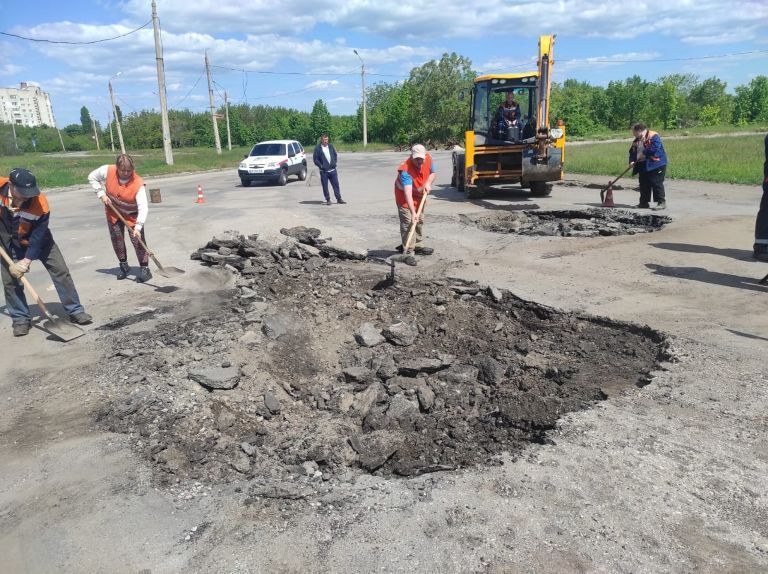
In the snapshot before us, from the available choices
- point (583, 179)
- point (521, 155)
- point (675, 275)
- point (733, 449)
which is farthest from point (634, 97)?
point (733, 449)

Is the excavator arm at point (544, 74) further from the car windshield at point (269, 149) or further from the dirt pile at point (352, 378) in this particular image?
the car windshield at point (269, 149)

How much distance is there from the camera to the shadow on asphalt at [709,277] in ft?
21.0

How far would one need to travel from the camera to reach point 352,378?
15.4 ft

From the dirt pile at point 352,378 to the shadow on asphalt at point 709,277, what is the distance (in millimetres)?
2108

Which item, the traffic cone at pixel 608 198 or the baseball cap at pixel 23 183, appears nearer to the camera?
the baseball cap at pixel 23 183

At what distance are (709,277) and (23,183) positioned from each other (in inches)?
309

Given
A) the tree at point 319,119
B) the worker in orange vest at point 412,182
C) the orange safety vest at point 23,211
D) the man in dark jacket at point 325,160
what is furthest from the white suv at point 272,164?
the tree at point 319,119

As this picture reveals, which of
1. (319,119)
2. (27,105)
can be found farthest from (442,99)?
(27,105)

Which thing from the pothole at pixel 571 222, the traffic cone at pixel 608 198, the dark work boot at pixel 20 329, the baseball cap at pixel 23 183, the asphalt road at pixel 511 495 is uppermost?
the baseball cap at pixel 23 183

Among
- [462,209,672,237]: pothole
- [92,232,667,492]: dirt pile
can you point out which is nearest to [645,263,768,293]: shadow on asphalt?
[92,232,667,492]: dirt pile

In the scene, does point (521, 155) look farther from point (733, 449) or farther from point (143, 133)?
point (143, 133)

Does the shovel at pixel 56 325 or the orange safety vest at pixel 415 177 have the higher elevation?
the orange safety vest at pixel 415 177

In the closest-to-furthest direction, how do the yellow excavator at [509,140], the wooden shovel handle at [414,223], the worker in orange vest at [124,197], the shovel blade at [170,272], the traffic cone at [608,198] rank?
the worker in orange vest at [124,197], the shovel blade at [170,272], the wooden shovel handle at [414,223], the traffic cone at [608,198], the yellow excavator at [509,140]

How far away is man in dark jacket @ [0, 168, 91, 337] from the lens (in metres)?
5.27
